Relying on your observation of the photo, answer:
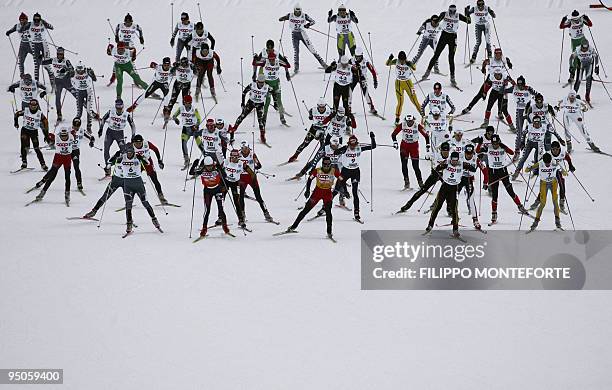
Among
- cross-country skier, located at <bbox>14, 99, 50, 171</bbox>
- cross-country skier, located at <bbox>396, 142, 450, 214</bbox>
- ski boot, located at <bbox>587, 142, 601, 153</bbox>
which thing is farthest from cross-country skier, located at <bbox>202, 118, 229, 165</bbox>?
ski boot, located at <bbox>587, 142, 601, 153</bbox>

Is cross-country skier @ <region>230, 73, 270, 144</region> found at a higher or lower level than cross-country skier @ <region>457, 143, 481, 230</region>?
higher

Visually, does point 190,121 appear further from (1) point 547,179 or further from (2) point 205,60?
(1) point 547,179

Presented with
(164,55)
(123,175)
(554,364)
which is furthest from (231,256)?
(164,55)

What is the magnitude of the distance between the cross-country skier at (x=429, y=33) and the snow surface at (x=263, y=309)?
360 cm

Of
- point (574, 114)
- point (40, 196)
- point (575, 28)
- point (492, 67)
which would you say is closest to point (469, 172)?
point (574, 114)

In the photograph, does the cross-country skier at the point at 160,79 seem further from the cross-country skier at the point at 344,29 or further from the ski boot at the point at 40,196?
the cross-country skier at the point at 344,29

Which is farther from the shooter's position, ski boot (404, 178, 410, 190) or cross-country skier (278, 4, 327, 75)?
cross-country skier (278, 4, 327, 75)

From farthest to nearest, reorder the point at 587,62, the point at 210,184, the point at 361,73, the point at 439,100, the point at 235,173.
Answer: the point at 587,62, the point at 361,73, the point at 439,100, the point at 235,173, the point at 210,184

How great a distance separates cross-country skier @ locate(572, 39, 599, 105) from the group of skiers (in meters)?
0.02

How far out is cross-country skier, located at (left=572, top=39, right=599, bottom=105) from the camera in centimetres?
2725

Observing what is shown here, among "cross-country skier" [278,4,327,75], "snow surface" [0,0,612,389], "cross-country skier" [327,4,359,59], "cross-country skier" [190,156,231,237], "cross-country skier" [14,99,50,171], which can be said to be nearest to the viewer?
"snow surface" [0,0,612,389]

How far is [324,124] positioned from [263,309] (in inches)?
236

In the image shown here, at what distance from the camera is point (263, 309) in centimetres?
1870

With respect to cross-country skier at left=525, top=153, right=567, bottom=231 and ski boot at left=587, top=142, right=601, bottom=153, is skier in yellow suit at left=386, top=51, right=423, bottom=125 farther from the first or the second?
cross-country skier at left=525, top=153, right=567, bottom=231
